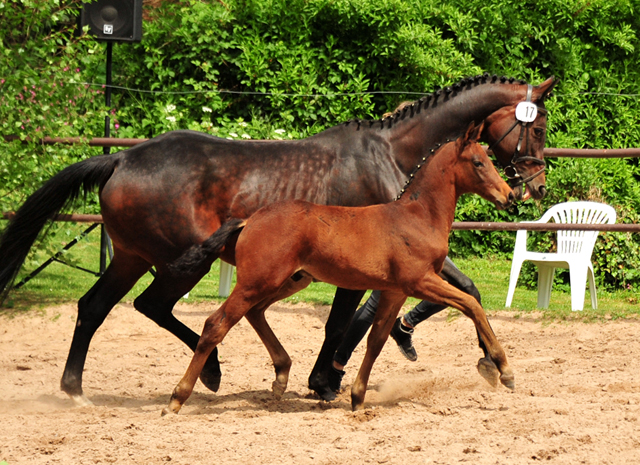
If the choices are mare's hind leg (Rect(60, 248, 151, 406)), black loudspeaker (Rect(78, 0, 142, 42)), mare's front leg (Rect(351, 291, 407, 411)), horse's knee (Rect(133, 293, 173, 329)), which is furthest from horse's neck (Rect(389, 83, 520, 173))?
black loudspeaker (Rect(78, 0, 142, 42))

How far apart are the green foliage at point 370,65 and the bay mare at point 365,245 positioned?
536 cm

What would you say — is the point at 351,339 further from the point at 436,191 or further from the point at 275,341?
the point at 436,191

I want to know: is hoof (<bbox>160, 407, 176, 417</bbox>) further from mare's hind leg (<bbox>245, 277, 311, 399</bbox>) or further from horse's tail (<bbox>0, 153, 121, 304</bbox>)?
horse's tail (<bbox>0, 153, 121, 304</bbox>)

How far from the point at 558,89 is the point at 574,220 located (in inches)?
110

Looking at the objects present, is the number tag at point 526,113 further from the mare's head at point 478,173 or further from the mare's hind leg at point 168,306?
the mare's hind leg at point 168,306

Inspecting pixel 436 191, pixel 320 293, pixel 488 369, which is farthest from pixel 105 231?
pixel 488 369

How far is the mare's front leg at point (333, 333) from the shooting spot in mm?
4719

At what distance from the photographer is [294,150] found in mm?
4723

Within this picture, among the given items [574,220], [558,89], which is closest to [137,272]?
[574,220]

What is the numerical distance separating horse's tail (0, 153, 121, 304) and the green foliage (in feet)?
14.9

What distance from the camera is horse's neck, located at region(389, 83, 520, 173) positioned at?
475 cm

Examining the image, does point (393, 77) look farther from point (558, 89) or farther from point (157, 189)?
point (157, 189)

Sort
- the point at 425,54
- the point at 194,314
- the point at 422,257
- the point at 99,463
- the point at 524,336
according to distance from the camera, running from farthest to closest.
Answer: the point at 425,54, the point at 194,314, the point at 524,336, the point at 422,257, the point at 99,463

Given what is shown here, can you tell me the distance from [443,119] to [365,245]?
1.13 m
